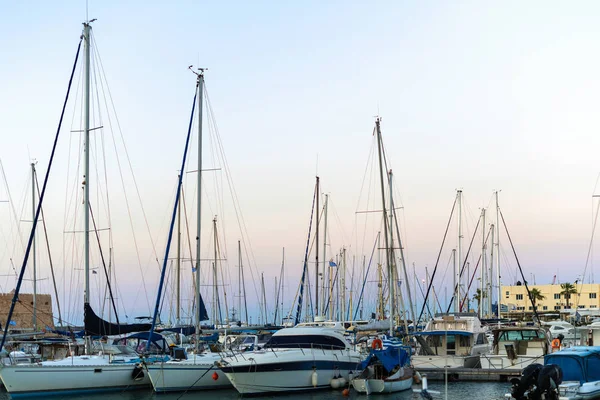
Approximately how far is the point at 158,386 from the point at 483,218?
47572mm

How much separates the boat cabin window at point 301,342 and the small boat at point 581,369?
9.92 metres

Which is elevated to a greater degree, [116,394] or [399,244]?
[399,244]

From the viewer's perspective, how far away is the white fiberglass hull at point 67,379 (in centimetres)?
3159

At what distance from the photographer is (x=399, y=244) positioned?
48.3m

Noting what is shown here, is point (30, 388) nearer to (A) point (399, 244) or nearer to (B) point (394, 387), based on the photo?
(B) point (394, 387)

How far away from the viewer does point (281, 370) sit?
31.7 m

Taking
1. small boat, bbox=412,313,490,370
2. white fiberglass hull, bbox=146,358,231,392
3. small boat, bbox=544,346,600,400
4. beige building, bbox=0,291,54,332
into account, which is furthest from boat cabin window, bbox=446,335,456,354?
beige building, bbox=0,291,54,332

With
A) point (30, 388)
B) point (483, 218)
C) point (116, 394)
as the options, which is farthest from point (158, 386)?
point (483, 218)

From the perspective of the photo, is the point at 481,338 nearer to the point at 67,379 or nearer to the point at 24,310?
the point at 67,379

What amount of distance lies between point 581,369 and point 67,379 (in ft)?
68.9

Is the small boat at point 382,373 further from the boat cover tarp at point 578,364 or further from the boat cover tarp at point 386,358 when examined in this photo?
the boat cover tarp at point 578,364

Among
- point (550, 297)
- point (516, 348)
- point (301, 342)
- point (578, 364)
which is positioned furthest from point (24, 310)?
point (550, 297)

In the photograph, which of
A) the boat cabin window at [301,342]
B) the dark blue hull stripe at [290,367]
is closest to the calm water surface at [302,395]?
the dark blue hull stripe at [290,367]

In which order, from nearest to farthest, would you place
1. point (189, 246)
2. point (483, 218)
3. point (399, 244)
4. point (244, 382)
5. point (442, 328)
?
point (244, 382) < point (442, 328) < point (399, 244) < point (189, 246) < point (483, 218)
